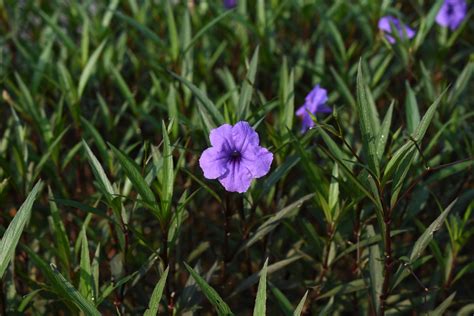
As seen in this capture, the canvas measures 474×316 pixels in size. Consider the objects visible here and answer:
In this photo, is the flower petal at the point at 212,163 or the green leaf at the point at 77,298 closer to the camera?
the green leaf at the point at 77,298

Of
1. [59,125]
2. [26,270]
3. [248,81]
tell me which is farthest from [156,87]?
[26,270]

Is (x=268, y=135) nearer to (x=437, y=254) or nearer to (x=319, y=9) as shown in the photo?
(x=437, y=254)

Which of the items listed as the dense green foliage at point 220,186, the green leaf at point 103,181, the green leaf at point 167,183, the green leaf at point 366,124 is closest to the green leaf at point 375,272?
the dense green foliage at point 220,186

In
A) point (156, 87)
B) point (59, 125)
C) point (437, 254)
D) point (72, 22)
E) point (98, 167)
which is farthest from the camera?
point (72, 22)

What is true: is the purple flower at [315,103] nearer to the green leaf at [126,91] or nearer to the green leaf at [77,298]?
the green leaf at [126,91]

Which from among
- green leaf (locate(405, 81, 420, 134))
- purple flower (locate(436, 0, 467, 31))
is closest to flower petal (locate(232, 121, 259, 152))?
green leaf (locate(405, 81, 420, 134))
